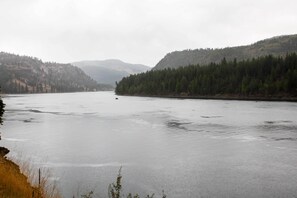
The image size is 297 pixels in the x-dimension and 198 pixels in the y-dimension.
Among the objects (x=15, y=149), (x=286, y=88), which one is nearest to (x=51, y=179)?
(x=15, y=149)

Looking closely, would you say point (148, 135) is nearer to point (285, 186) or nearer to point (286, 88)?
point (285, 186)

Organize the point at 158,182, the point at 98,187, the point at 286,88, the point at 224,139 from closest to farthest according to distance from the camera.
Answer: the point at 98,187 < the point at 158,182 < the point at 224,139 < the point at 286,88

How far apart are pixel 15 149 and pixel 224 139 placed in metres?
29.6

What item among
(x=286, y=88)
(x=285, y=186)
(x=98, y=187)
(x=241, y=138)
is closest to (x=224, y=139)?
(x=241, y=138)

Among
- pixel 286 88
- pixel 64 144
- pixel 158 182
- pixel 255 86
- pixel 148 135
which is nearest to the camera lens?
pixel 158 182

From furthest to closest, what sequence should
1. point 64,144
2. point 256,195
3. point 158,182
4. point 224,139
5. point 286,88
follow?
1. point 286,88
2. point 224,139
3. point 64,144
4. point 158,182
5. point 256,195

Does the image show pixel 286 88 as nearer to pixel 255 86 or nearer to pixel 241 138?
pixel 255 86

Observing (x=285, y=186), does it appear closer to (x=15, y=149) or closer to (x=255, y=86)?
(x=15, y=149)

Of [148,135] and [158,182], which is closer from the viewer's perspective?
[158,182]

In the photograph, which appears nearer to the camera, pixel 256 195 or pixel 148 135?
pixel 256 195

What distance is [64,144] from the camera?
46.6m

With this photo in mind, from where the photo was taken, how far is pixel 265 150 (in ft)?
137

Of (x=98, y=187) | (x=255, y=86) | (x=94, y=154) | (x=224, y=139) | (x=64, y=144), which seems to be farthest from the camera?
(x=255, y=86)

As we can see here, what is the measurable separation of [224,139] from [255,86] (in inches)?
5678
